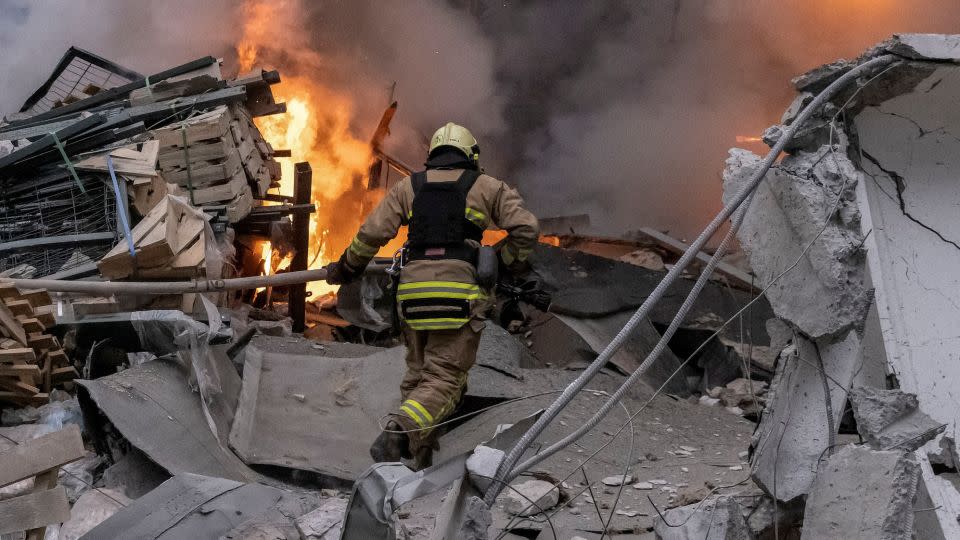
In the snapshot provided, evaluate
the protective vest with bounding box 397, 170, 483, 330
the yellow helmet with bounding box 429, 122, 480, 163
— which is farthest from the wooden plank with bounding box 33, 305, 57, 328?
the yellow helmet with bounding box 429, 122, 480, 163

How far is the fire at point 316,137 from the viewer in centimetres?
1073

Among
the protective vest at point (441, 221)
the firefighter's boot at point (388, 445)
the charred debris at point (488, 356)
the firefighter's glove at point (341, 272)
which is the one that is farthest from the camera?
the firefighter's glove at point (341, 272)

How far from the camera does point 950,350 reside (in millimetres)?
3260

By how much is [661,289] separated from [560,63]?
39.4ft

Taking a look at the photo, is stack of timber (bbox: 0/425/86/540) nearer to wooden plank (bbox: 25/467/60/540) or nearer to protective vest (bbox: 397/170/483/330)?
wooden plank (bbox: 25/467/60/540)

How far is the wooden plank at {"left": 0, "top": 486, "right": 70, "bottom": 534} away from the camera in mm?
2668

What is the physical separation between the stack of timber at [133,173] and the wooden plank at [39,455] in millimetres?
3332

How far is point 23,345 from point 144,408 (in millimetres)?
849

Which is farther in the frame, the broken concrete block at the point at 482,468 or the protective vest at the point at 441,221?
the protective vest at the point at 441,221

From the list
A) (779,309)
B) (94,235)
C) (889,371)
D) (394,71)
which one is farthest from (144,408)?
(394,71)

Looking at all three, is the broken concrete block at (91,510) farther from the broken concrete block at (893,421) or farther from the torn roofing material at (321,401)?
the broken concrete block at (893,421)

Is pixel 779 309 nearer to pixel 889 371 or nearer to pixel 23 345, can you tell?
pixel 889 371

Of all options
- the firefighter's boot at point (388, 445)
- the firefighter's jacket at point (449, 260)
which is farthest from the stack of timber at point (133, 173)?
the firefighter's boot at point (388, 445)

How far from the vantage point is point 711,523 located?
3.04 m
